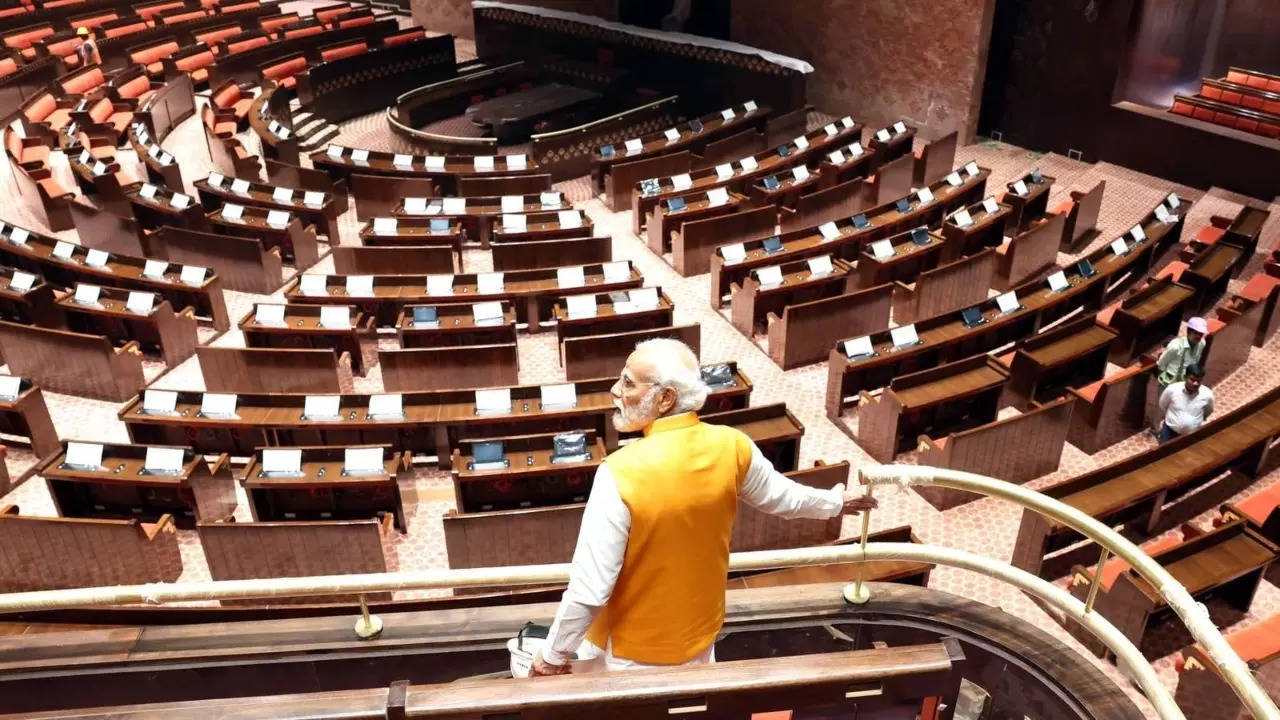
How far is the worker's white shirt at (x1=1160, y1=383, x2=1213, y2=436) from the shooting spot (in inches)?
219

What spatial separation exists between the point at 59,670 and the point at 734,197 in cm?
734

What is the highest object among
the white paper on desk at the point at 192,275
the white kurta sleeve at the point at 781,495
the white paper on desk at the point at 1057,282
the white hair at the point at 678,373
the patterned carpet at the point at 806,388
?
the white hair at the point at 678,373

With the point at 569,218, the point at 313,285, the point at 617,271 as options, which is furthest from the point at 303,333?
the point at 569,218

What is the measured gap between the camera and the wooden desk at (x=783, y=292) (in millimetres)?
7281

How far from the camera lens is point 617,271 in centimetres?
754

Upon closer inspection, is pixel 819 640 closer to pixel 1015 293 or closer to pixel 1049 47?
pixel 1015 293

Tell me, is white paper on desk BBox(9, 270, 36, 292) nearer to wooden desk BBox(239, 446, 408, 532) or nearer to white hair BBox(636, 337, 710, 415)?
wooden desk BBox(239, 446, 408, 532)

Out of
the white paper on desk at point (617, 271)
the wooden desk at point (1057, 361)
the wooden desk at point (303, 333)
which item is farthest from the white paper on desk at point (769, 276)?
the wooden desk at point (303, 333)

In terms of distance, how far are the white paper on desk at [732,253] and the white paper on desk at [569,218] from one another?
1.42m

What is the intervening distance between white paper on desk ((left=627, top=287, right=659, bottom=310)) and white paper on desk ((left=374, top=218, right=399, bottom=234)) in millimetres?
2641

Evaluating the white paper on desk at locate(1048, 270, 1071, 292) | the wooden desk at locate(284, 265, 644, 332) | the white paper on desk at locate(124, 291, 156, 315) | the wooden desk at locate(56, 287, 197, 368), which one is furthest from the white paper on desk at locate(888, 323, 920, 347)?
the white paper on desk at locate(124, 291, 156, 315)

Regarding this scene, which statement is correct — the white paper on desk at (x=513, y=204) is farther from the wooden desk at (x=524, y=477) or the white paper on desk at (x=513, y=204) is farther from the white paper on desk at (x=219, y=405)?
the wooden desk at (x=524, y=477)

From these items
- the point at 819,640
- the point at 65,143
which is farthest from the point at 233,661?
the point at 65,143

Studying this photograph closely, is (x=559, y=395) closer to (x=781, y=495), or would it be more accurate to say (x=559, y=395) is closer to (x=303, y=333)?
(x=303, y=333)
